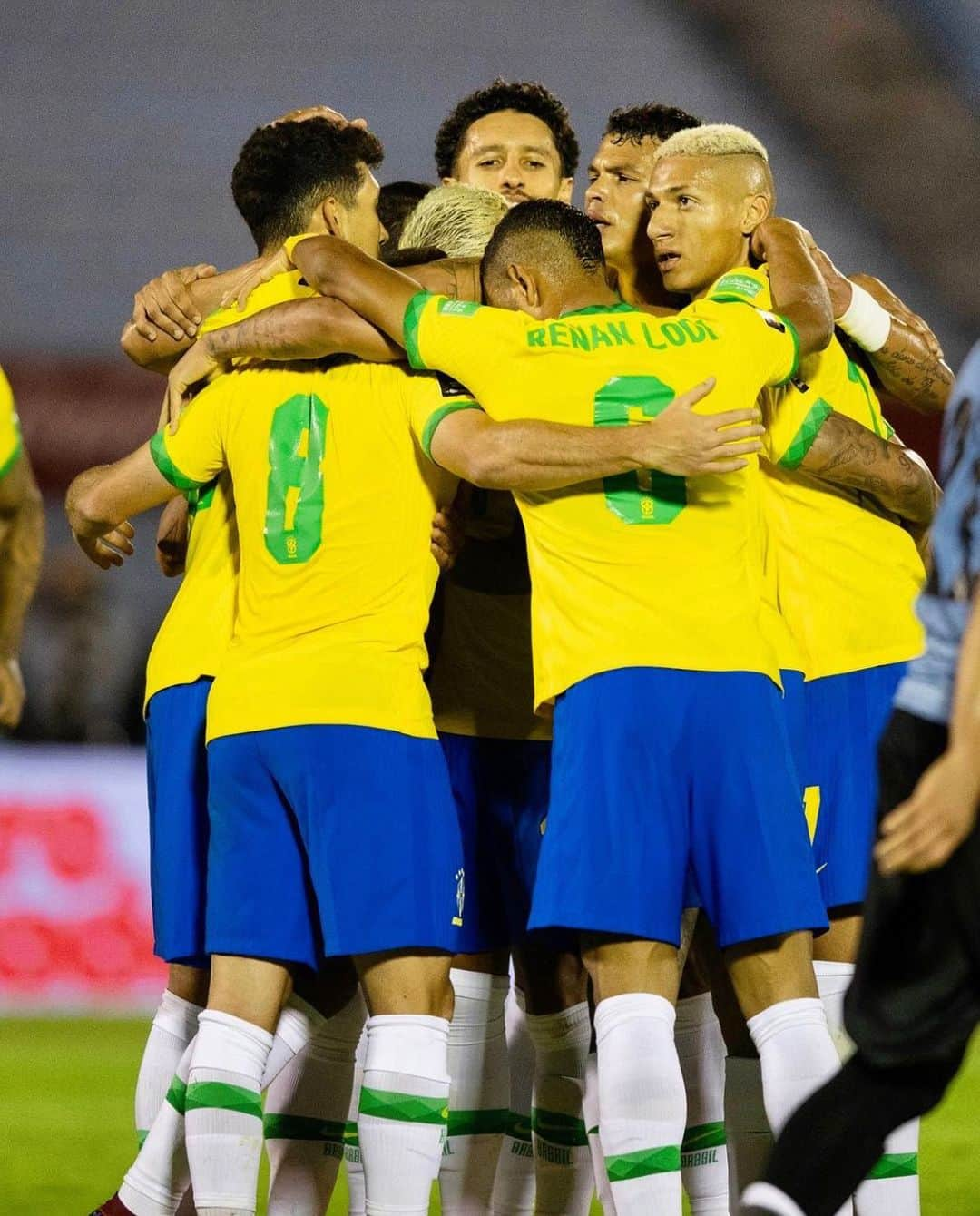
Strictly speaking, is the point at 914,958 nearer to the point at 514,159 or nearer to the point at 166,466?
the point at 166,466

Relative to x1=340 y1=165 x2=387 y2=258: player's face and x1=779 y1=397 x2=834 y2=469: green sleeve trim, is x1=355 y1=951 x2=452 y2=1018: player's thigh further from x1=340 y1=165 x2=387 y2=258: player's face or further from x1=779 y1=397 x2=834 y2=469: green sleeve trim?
x1=340 y1=165 x2=387 y2=258: player's face

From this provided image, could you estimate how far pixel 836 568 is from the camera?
3855mm

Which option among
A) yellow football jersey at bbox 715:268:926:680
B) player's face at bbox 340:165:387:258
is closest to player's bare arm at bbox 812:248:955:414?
yellow football jersey at bbox 715:268:926:680

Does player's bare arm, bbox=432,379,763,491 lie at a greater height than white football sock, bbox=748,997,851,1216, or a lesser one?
greater

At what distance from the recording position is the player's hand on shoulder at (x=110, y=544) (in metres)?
4.03

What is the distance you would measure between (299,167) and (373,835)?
1455 mm

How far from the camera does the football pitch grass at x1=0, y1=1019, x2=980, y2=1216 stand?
4.99 m

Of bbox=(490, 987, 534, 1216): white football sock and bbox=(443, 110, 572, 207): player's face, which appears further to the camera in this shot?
bbox=(443, 110, 572, 207): player's face

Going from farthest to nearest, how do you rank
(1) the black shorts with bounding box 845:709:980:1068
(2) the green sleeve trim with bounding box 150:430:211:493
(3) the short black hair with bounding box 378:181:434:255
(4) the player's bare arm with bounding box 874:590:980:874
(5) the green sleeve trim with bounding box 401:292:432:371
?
(3) the short black hair with bounding box 378:181:434:255 < (2) the green sleeve trim with bounding box 150:430:211:493 < (5) the green sleeve trim with bounding box 401:292:432:371 < (1) the black shorts with bounding box 845:709:980:1068 < (4) the player's bare arm with bounding box 874:590:980:874

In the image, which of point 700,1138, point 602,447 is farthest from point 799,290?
point 700,1138

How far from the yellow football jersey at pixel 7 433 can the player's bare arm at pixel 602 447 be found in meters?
0.79

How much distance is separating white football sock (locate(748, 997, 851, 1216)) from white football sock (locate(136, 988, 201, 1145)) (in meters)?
1.39

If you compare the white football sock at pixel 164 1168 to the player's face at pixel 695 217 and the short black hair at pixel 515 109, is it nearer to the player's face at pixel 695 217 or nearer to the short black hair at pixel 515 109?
the player's face at pixel 695 217

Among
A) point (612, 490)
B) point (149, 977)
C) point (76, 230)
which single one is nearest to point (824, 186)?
point (76, 230)
